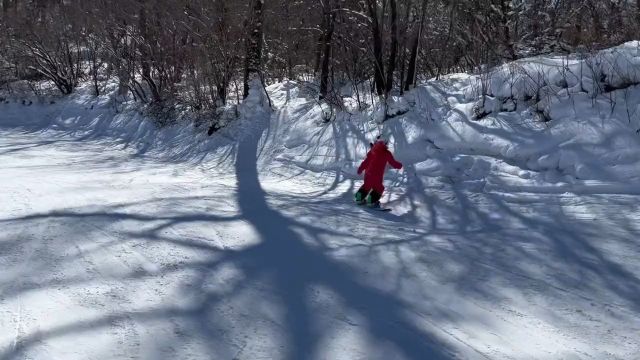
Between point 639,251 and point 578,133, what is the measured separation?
3153 millimetres

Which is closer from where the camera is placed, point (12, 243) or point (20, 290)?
point (20, 290)

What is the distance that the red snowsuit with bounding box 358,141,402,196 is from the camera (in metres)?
8.15

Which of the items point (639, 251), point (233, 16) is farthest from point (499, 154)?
point (233, 16)

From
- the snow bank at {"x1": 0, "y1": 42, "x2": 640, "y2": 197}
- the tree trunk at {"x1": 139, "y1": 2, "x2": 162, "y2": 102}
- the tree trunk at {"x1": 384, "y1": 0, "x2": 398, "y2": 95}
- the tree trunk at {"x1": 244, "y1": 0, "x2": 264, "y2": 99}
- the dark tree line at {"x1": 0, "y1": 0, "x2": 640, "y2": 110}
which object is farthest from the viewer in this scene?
the tree trunk at {"x1": 139, "y1": 2, "x2": 162, "y2": 102}

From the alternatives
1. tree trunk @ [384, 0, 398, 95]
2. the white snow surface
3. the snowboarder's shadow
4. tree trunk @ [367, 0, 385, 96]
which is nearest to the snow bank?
the white snow surface

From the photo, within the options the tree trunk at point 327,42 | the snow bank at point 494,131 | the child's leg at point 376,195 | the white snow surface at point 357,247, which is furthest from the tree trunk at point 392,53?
the child's leg at point 376,195

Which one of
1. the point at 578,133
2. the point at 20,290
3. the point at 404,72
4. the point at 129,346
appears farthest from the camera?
the point at 404,72

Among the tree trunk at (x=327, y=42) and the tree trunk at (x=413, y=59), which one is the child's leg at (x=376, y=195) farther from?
the tree trunk at (x=327, y=42)

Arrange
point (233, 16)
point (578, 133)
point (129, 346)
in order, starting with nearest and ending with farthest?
point (129, 346)
point (578, 133)
point (233, 16)

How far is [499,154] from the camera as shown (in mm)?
8750

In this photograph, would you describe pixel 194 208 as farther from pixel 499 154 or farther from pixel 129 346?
pixel 499 154

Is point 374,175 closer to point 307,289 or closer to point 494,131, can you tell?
point 494,131

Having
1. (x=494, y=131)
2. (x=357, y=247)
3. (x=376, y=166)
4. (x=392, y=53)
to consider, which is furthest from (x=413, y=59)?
(x=357, y=247)

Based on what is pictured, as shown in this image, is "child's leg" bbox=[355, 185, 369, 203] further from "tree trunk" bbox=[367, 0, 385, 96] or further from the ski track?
"tree trunk" bbox=[367, 0, 385, 96]
